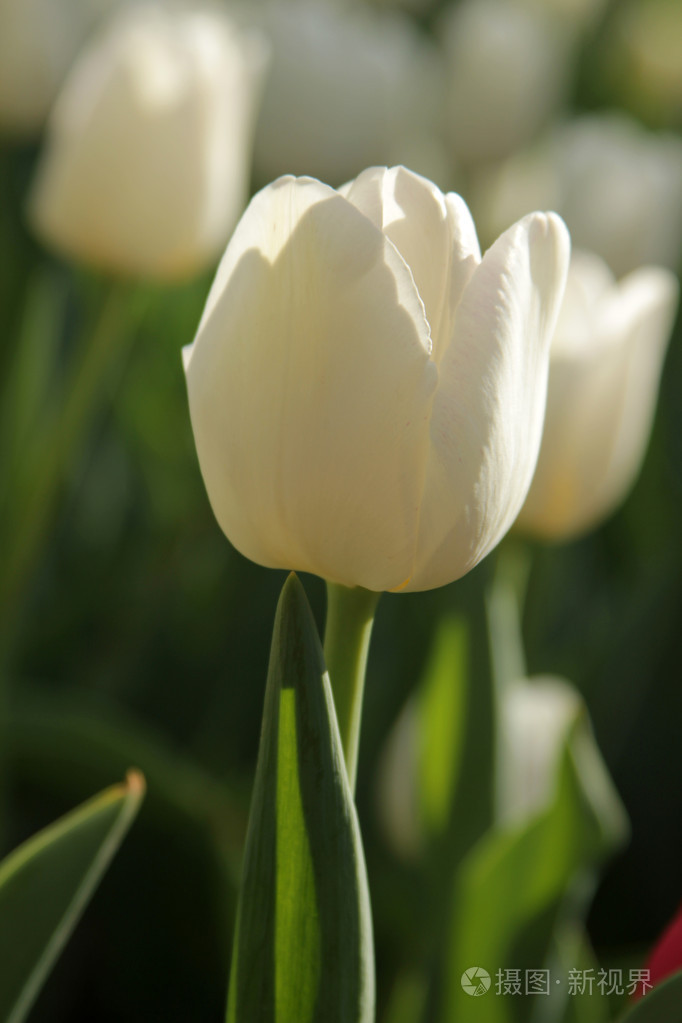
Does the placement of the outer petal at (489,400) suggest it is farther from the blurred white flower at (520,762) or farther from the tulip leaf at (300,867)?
the blurred white flower at (520,762)

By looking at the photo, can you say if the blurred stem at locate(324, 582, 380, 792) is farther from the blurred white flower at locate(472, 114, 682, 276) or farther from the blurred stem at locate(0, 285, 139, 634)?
the blurred white flower at locate(472, 114, 682, 276)

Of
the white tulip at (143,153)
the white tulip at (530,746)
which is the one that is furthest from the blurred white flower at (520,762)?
the white tulip at (143,153)

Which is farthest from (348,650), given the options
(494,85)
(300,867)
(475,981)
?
(494,85)

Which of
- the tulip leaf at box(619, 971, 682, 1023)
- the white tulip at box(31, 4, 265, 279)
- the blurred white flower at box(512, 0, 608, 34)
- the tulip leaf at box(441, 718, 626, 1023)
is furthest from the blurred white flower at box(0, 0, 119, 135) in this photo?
the blurred white flower at box(512, 0, 608, 34)

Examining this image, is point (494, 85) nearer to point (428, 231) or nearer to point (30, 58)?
point (30, 58)

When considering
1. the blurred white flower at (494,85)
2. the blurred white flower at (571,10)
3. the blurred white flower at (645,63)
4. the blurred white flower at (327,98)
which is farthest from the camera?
the blurred white flower at (571,10)

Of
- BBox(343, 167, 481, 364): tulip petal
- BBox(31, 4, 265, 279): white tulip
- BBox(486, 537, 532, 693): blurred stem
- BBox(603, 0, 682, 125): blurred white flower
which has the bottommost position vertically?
BBox(486, 537, 532, 693): blurred stem
